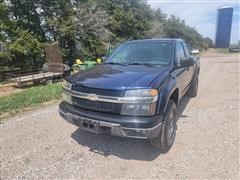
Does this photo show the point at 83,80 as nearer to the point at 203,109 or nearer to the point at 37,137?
the point at 37,137

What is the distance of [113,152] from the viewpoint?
358cm

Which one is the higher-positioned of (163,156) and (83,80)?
(83,80)

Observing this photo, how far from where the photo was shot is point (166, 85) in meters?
3.29

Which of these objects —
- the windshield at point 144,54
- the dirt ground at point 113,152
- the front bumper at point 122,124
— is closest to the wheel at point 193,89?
the dirt ground at point 113,152

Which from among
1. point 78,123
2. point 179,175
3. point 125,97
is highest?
point 125,97

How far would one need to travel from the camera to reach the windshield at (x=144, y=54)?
407 centimetres

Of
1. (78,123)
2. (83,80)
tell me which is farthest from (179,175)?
(83,80)

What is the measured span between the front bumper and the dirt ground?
0.53 metres

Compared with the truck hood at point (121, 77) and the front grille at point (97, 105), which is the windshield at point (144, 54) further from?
the front grille at point (97, 105)

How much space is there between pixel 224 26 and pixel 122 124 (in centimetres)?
5805

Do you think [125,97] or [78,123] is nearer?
[125,97]

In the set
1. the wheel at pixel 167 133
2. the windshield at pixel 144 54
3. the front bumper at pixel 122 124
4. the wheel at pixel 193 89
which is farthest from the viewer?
the wheel at pixel 193 89

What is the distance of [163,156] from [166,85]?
1.13 meters

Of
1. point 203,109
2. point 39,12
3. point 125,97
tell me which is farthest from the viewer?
point 39,12
